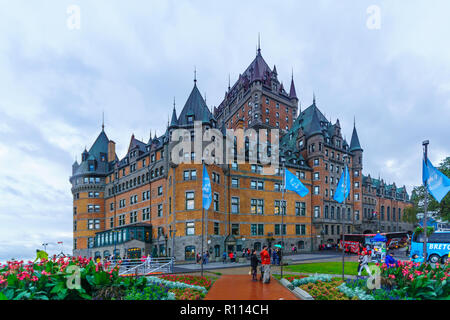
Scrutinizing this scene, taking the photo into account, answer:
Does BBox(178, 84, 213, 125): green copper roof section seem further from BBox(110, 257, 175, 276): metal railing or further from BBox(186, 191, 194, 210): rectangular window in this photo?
BBox(110, 257, 175, 276): metal railing

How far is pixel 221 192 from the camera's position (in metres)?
41.9

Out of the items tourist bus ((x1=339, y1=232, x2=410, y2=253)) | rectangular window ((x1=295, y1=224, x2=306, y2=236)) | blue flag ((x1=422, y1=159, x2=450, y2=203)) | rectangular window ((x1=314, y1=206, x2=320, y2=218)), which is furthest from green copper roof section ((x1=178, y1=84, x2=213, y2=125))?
tourist bus ((x1=339, y1=232, x2=410, y2=253))

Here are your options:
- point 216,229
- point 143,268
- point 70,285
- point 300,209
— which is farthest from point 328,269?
point 300,209

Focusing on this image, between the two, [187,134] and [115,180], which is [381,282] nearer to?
[187,134]

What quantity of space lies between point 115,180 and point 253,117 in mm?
34001

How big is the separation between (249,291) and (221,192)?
2780 cm

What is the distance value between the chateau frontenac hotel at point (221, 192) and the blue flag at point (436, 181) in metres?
25.8

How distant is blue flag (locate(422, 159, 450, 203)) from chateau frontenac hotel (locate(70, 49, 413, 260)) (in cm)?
Answer: 2580

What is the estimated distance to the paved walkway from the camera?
12.8 m

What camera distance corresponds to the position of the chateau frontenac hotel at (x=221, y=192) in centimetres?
3934

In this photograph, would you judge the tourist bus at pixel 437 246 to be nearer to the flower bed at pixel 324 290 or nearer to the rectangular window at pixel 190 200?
the flower bed at pixel 324 290

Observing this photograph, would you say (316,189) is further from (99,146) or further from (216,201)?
(99,146)

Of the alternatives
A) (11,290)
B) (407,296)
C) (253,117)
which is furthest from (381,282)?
(253,117)

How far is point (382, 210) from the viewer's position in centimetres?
8006
